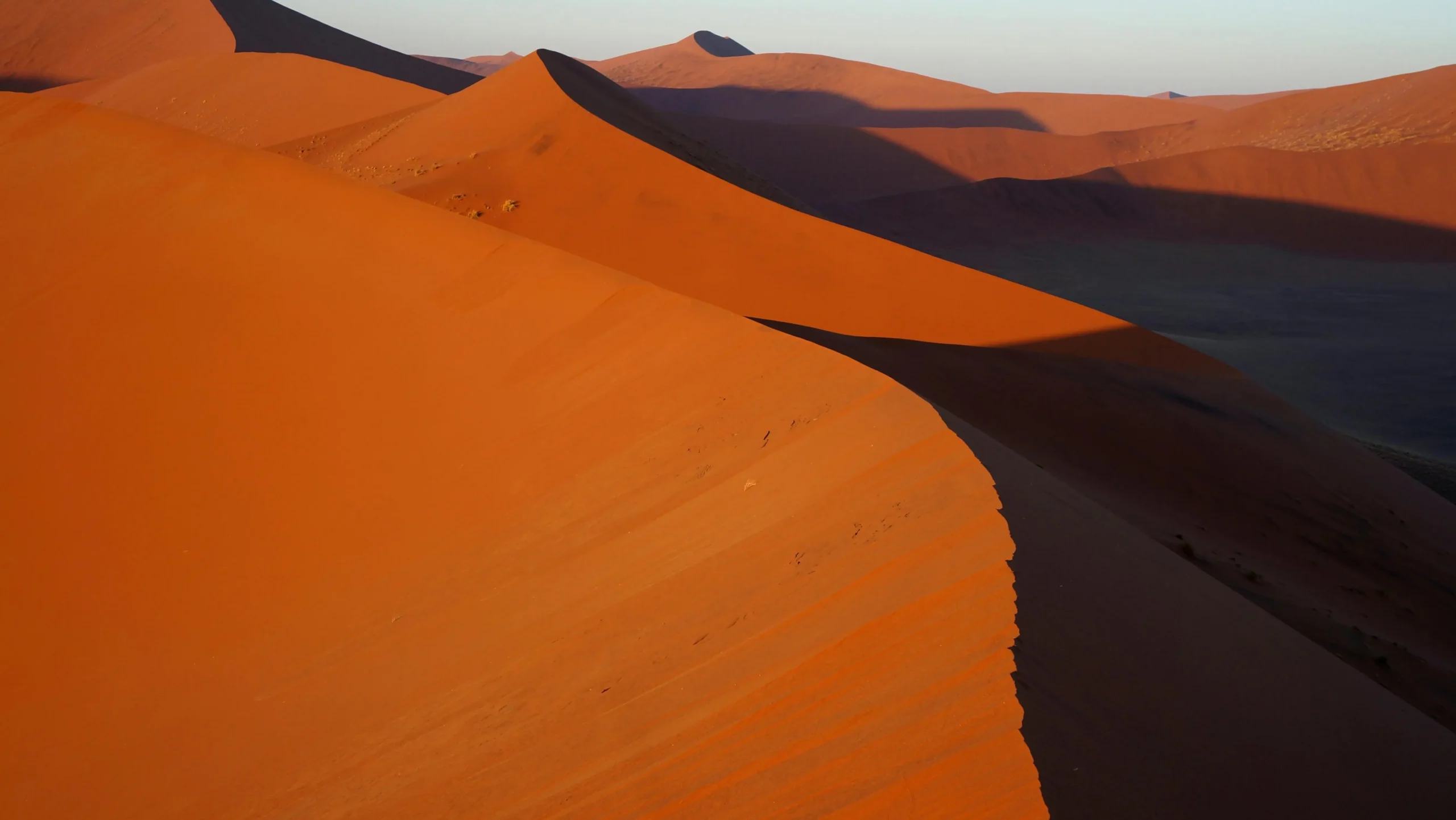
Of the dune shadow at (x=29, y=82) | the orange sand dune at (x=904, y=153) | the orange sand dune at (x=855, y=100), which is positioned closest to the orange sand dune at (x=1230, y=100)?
the orange sand dune at (x=855, y=100)

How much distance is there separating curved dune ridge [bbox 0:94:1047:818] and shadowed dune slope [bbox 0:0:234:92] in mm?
34460

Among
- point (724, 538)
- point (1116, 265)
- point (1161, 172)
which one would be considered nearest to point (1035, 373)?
point (724, 538)

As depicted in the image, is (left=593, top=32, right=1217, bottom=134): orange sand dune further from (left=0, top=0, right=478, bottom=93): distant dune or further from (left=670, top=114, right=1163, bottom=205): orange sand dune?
(left=0, top=0, right=478, bottom=93): distant dune

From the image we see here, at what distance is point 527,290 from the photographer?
A: 20.7 ft

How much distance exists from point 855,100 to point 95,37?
4240cm

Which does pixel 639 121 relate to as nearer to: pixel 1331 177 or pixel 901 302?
pixel 901 302

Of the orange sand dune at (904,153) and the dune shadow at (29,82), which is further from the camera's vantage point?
the orange sand dune at (904,153)

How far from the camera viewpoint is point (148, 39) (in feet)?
126

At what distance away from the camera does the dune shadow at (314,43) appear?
123ft

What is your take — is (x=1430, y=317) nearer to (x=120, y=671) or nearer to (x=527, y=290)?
(x=527, y=290)

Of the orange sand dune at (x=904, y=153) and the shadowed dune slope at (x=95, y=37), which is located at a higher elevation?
the shadowed dune slope at (x=95, y=37)

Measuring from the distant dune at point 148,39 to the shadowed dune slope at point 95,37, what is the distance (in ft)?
0.15

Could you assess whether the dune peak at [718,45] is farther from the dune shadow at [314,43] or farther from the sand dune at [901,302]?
the sand dune at [901,302]

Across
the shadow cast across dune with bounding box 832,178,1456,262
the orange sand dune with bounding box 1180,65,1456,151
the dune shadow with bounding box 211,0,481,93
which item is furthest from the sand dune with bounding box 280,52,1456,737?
the orange sand dune with bounding box 1180,65,1456,151
